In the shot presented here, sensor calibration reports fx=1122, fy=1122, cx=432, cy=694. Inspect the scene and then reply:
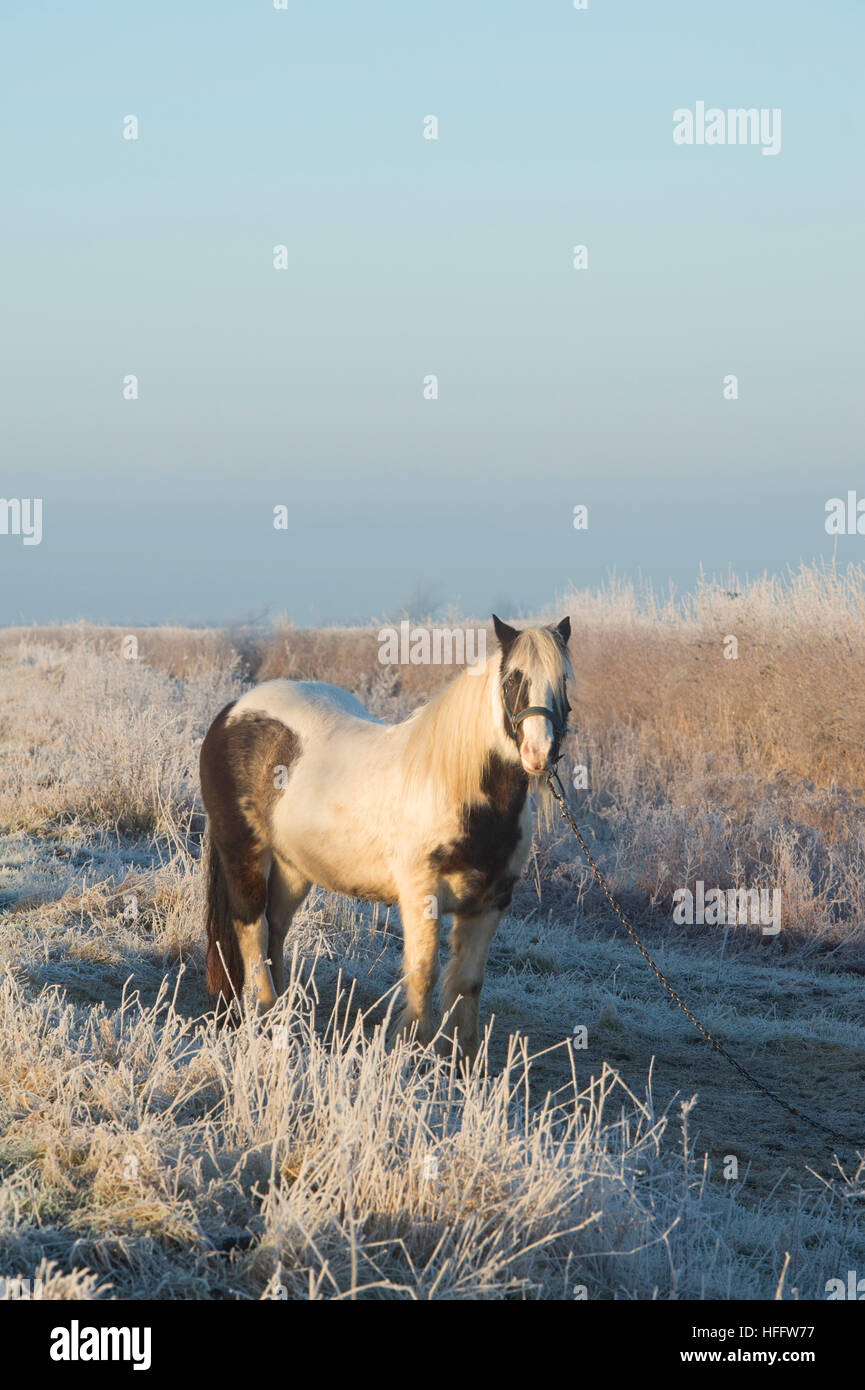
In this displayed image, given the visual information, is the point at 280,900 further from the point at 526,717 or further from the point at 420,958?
the point at 526,717

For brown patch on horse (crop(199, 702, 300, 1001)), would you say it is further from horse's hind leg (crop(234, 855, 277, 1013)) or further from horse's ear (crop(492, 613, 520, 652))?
horse's ear (crop(492, 613, 520, 652))

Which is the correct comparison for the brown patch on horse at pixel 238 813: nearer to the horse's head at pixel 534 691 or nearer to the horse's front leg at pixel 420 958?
the horse's front leg at pixel 420 958

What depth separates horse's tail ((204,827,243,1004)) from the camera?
16.0 ft

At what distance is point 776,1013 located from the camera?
6.26m

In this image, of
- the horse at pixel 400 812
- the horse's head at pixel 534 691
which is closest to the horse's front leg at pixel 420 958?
the horse at pixel 400 812

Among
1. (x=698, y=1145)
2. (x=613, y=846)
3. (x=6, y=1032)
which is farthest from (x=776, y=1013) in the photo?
(x=6, y=1032)

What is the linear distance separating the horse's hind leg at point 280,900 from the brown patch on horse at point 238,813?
4.5 inches

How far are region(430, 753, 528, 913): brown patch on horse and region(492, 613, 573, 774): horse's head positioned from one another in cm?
17

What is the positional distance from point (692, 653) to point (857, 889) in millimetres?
6260

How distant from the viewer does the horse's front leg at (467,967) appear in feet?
13.4

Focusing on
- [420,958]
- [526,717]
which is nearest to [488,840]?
[420,958]

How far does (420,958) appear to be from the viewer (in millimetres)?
3988

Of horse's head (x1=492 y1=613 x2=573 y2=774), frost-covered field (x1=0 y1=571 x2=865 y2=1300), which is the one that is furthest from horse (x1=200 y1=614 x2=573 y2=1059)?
frost-covered field (x1=0 y1=571 x2=865 y2=1300)
